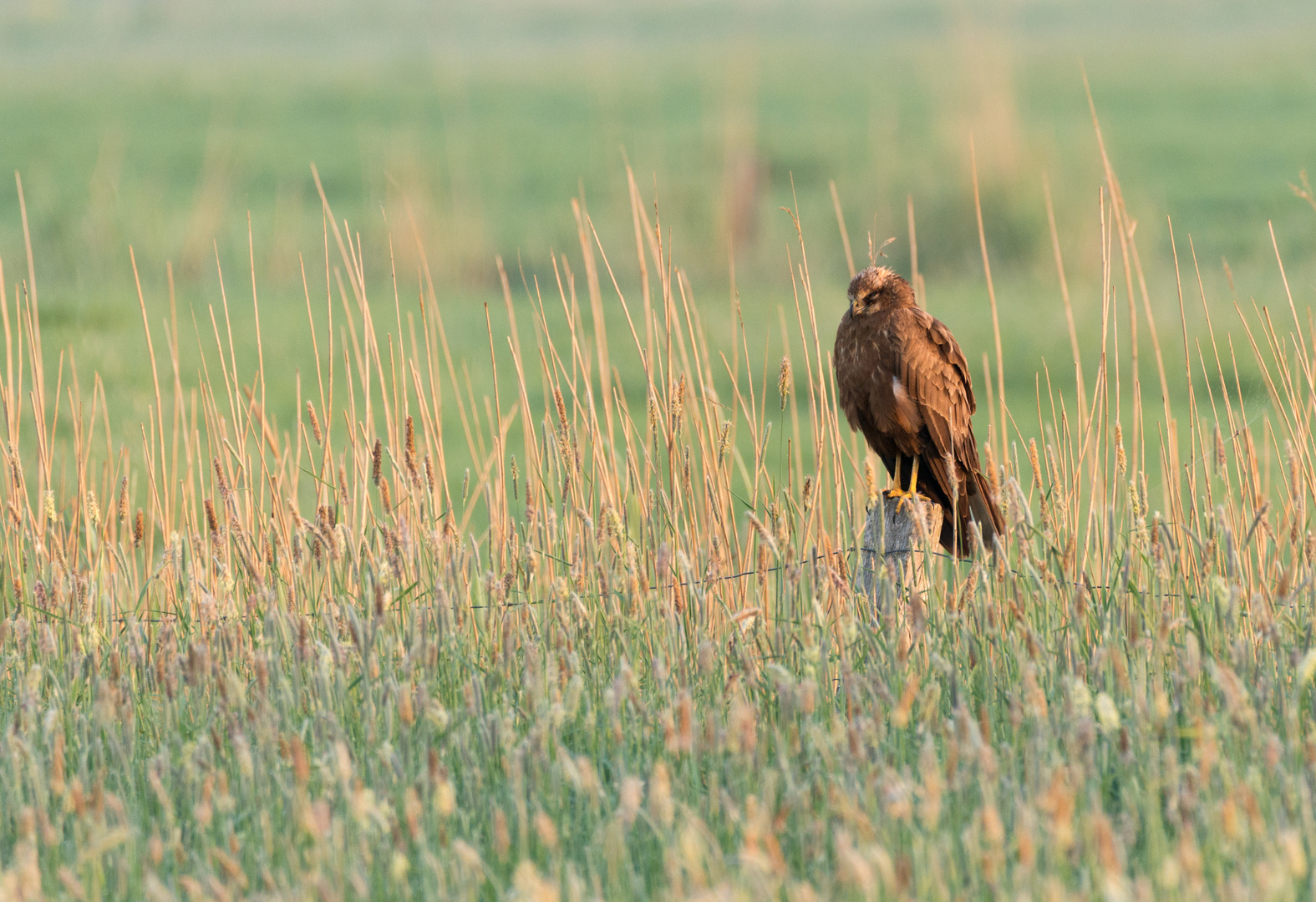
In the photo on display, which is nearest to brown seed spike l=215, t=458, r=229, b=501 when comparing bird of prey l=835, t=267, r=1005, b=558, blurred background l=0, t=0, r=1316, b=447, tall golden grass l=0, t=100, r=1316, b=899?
tall golden grass l=0, t=100, r=1316, b=899

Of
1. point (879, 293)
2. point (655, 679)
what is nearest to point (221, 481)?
point (655, 679)

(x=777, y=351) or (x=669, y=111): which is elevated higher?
(x=669, y=111)

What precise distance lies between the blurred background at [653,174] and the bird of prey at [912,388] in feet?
1.61

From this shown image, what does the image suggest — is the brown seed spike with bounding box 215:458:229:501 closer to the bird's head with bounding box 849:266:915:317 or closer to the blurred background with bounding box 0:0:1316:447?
the blurred background with bounding box 0:0:1316:447

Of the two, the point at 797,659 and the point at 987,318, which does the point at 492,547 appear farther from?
the point at 987,318

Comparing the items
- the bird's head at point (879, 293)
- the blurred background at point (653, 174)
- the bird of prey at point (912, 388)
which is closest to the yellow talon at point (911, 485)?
the bird of prey at point (912, 388)

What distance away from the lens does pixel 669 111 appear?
26.6m

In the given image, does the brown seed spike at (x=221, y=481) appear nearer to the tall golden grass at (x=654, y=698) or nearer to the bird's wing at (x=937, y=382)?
the tall golden grass at (x=654, y=698)

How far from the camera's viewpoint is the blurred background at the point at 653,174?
11.1m

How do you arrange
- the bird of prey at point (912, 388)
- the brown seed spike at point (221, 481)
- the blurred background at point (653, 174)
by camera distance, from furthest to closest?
1. the blurred background at point (653, 174)
2. the bird of prey at point (912, 388)
3. the brown seed spike at point (221, 481)

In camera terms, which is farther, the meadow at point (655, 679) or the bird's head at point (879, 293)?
the bird's head at point (879, 293)

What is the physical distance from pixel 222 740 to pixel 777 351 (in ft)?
26.2

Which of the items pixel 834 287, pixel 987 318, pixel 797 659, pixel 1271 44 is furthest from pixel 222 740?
pixel 1271 44

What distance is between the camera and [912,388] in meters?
3.41
